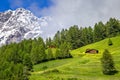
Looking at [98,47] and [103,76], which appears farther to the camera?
[98,47]

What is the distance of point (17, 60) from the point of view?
164 metres

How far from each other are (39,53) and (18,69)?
58.2 meters

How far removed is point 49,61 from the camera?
160625mm

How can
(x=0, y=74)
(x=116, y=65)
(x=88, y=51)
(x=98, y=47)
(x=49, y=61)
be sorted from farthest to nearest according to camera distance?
(x=98, y=47), (x=88, y=51), (x=49, y=61), (x=116, y=65), (x=0, y=74)

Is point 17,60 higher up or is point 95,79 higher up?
point 17,60

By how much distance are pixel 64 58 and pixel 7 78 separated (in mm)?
68505

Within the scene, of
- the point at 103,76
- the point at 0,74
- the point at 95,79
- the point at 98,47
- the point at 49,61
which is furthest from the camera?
the point at 98,47

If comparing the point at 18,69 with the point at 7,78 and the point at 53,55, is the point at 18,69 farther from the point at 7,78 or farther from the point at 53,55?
the point at 53,55

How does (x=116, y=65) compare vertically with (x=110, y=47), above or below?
below

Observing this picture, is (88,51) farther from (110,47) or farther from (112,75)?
(112,75)

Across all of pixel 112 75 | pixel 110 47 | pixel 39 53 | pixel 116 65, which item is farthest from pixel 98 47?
pixel 112 75

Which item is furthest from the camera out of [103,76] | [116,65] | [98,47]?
[98,47]

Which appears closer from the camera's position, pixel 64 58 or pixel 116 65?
pixel 116 65

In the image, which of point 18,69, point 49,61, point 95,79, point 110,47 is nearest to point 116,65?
point 95,79
